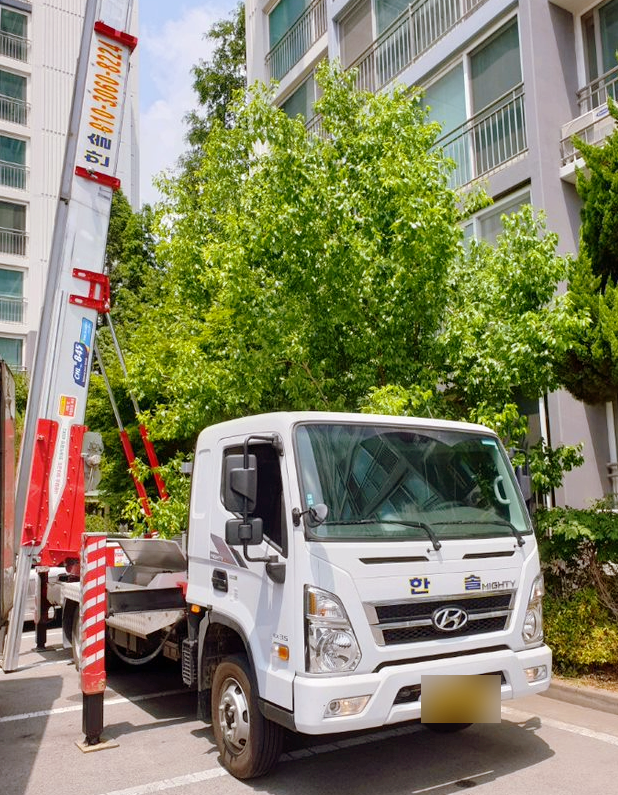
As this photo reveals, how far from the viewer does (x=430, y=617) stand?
448 centimetres

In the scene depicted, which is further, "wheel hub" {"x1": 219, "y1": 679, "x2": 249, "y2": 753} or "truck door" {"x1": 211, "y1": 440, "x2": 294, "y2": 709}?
"wheel hub" {"x1": 219, "y1": 679, "x2": 249, "y2": 753}

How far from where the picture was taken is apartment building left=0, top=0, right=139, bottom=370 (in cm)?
3038

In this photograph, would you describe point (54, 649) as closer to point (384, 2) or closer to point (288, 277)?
point (288, 277)

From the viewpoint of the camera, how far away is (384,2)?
15.6 m

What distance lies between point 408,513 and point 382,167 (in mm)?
4332

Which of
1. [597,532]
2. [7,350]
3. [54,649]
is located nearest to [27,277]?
[7,350]

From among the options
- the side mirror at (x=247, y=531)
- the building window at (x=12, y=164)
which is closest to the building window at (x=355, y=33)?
the side mirror at (x=247, y=531)

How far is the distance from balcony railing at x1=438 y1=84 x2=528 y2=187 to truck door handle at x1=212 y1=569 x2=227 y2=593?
8.64 meters

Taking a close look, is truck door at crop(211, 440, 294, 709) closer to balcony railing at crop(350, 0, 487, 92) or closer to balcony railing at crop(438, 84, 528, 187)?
balcony railing at crop(438, 84, 528, 187)

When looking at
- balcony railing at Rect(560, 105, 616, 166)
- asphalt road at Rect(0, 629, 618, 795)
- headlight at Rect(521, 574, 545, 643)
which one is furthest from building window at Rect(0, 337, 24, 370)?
headlight at Rect(521, 574, 545, 643)

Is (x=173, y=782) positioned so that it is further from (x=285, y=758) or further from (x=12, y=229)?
(x=12, y=229)

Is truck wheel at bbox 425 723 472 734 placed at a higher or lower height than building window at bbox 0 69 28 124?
lower

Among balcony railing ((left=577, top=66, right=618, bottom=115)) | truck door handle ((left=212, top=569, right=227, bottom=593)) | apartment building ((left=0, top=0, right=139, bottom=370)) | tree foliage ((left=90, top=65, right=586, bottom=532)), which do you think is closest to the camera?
truck door handle ((left=212, top=569, right=227, bottom=593))

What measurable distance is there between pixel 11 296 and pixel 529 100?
24410 mm
